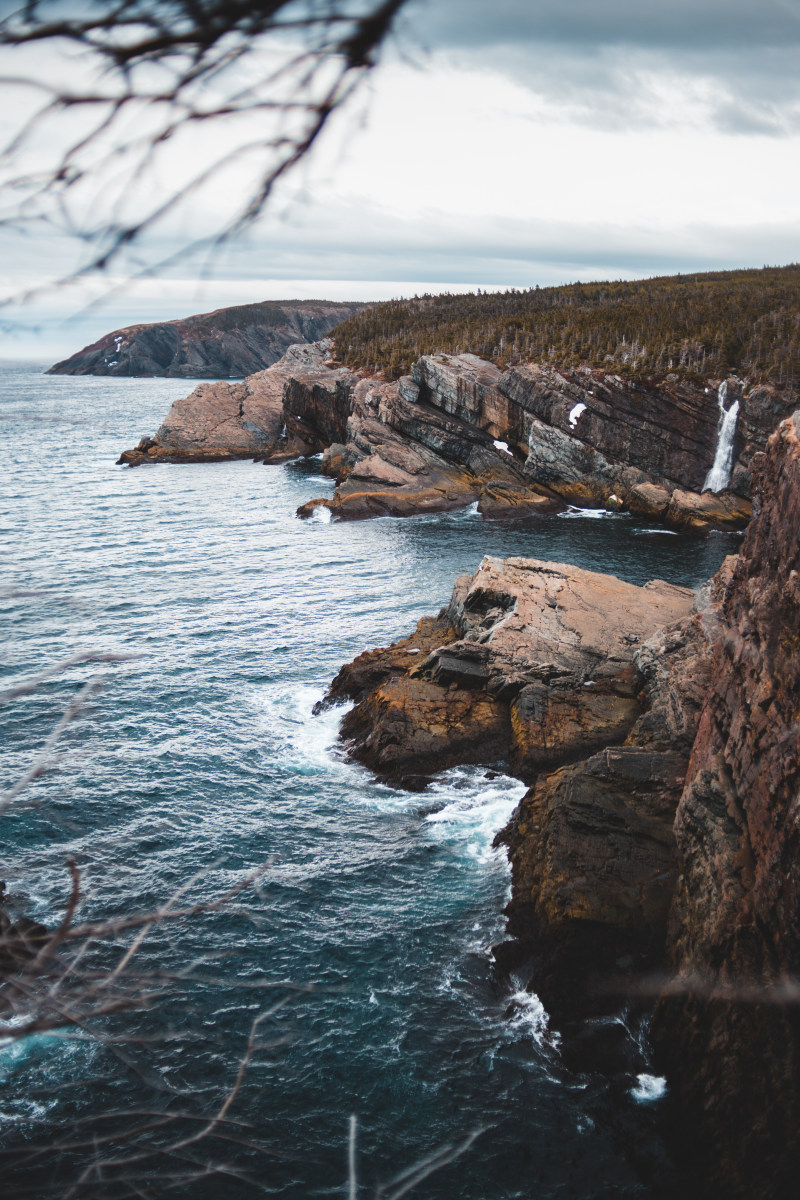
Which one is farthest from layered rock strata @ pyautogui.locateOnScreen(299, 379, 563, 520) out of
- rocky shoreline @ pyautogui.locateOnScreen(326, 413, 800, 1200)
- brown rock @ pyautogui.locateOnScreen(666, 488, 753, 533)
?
rocky shoreline @ pyautogui.locateOnScreen(326, 413, 800, 1200)

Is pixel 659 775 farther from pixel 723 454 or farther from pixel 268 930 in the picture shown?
pixel 723 454

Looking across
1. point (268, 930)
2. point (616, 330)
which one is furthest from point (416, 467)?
point (268, 930)

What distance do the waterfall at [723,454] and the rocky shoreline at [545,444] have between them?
184 mm

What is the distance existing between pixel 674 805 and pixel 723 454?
50517 millimetres

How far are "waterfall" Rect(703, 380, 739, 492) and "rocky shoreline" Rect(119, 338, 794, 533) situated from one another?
0.18 metres

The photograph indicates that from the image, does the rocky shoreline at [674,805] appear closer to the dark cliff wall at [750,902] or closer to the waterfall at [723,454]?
the dark cliff wall at [750,902]

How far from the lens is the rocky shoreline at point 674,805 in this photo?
1080cm

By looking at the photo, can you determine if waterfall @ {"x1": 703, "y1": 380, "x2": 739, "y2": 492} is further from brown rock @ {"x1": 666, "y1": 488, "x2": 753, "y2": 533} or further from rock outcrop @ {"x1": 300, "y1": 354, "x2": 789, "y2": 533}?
brown rock @ {"x1": 666, "y1": 488, "x2": 753, "y2": 533}

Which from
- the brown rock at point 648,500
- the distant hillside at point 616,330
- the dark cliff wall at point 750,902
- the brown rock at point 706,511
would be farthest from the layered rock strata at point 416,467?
the dark cliff wall at point 750,902

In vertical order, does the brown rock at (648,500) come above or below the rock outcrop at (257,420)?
below

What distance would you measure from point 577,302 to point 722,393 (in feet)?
194

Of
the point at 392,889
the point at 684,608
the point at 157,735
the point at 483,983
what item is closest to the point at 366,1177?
the point at 483,983

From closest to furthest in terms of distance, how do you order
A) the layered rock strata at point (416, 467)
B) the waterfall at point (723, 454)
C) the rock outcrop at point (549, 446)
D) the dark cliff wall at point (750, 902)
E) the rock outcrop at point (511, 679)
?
the dark cliff wall at point (750, 902)
the rock outcrop at point (511, 679)
the rock outcrop at point (549, 446)
the layered rock strata at point (416, 467)
the waterfall at point (723, 454)

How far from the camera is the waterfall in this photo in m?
59.3
